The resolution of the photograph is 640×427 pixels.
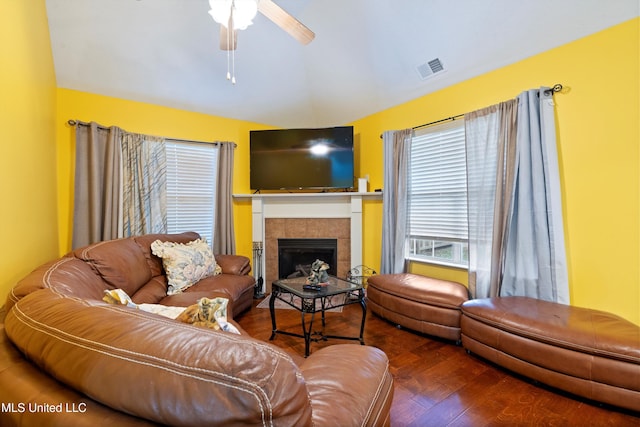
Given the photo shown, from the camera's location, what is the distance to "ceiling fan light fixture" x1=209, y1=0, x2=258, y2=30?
1.79m

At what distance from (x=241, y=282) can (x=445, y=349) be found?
2.10 m

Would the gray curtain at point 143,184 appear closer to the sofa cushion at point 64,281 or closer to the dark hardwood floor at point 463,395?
the sofa cushion at point 64,281

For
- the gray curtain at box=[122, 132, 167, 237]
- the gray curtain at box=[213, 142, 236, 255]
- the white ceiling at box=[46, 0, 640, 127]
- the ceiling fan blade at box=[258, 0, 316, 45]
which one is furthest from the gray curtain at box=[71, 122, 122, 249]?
the ceiling fan blade at box=[258, 0, 316, 45]

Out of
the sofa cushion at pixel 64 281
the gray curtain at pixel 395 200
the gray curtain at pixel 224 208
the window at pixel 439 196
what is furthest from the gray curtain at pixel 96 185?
the window at pixel 439 196

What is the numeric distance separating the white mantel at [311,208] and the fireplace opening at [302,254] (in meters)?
0.29

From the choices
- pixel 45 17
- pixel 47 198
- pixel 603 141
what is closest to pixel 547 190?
pixel 603 141

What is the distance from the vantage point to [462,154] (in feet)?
10.1

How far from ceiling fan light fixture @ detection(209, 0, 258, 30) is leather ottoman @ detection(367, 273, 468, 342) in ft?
8.76

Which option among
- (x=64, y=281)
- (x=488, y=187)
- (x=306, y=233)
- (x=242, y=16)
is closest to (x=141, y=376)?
(x=64, y=281)

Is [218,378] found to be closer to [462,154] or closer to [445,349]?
[445,349]

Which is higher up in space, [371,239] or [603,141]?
[603,141]

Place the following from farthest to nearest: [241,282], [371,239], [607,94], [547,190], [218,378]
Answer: [371,239], [241,282], [547,190], [607,94], [218,378]

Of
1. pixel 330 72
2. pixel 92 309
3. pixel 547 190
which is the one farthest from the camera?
pixel 330 72

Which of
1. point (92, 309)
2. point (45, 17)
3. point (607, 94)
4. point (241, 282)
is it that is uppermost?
point (45, 17)
